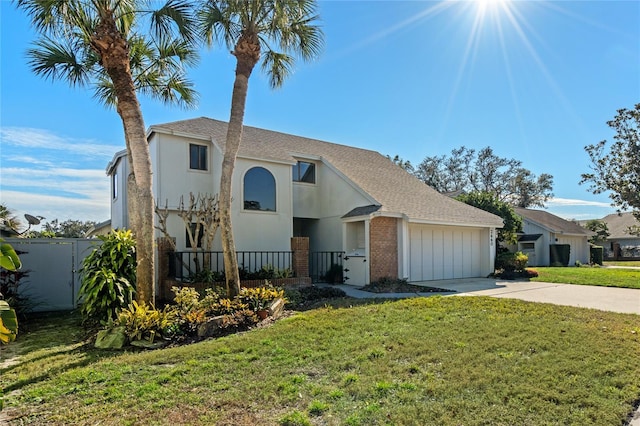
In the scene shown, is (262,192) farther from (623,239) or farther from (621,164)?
(623,239)

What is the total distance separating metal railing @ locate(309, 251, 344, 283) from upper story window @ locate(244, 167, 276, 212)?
3218 millimetres

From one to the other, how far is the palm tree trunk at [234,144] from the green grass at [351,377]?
236cm

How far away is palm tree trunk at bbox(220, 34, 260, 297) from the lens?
29.8ft

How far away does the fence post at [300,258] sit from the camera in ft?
42.9

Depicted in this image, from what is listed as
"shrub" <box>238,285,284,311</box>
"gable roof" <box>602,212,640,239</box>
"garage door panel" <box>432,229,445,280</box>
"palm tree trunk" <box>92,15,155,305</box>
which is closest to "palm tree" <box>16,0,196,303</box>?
"palm tree trunk" <box>92,15,155,305</box>

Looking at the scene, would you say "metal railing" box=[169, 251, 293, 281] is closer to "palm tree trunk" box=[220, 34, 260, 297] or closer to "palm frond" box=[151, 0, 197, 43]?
"palm tree trunk" box=[220, 34, 260, 297]

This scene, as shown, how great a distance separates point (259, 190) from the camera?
14.4 m

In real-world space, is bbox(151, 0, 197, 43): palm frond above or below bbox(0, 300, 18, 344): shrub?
above

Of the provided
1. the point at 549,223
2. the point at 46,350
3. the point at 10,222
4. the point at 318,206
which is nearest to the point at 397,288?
the point at 318,206

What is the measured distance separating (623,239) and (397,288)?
45.9m

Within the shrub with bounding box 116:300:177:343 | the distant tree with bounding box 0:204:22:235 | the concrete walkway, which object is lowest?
the concrete walkway

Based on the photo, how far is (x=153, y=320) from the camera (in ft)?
22.3

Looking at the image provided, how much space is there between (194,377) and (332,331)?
2.87 metres

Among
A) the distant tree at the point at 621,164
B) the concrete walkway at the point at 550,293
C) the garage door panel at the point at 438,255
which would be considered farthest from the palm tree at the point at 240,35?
the distant tree at the point at 621,164
